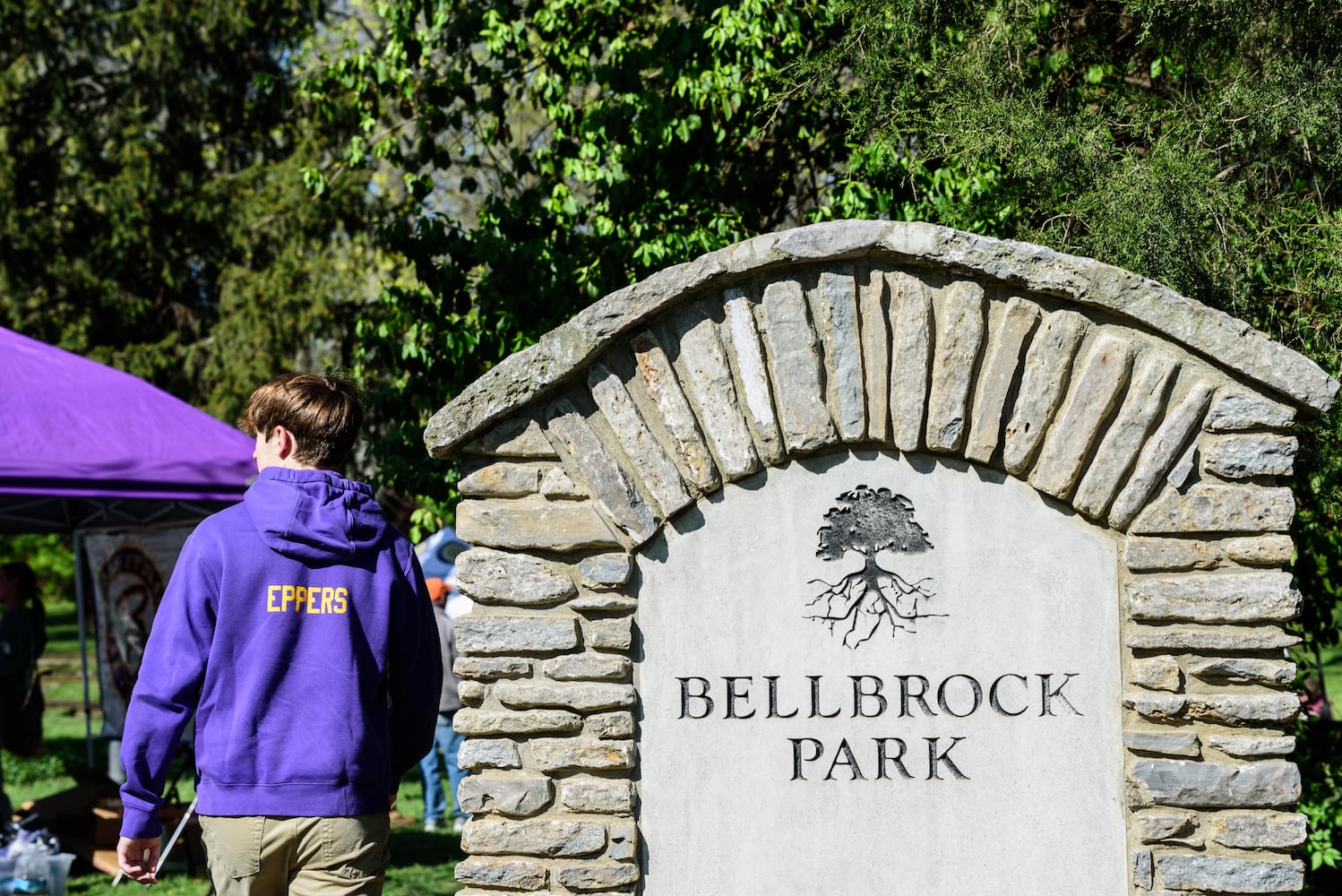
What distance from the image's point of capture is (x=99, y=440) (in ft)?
→ 21.5

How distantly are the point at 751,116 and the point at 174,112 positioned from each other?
32.2 feet

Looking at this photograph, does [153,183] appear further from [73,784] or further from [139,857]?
[139,857]

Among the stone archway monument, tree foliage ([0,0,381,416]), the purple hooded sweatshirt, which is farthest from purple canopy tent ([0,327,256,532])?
tree foliage ([0,0,381,416])

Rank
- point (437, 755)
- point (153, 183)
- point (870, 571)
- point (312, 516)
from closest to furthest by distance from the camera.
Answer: point (312, 516)
point (870, 571)
point (437, 755)
point (153, 183)

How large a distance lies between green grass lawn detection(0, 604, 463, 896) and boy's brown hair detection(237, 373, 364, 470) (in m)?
4.34

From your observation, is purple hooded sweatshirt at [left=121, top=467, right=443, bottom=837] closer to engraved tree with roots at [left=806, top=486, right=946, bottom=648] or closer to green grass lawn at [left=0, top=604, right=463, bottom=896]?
engraved tree with roots at [left=806, top=486, right=946, bottom=648]

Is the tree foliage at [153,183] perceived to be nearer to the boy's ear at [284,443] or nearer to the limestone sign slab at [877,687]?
the limestone sign slab at [877,687]

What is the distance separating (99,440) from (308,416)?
4051mm

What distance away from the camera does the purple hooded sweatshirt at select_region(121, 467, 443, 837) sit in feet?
9.30

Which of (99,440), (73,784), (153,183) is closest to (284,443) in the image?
(99,440)

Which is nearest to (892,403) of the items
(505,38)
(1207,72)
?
(1207,72)

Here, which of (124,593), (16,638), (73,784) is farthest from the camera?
(73,784)

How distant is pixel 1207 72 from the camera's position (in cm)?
514

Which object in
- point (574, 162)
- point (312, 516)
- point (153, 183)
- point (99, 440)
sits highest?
point (153, 183)
